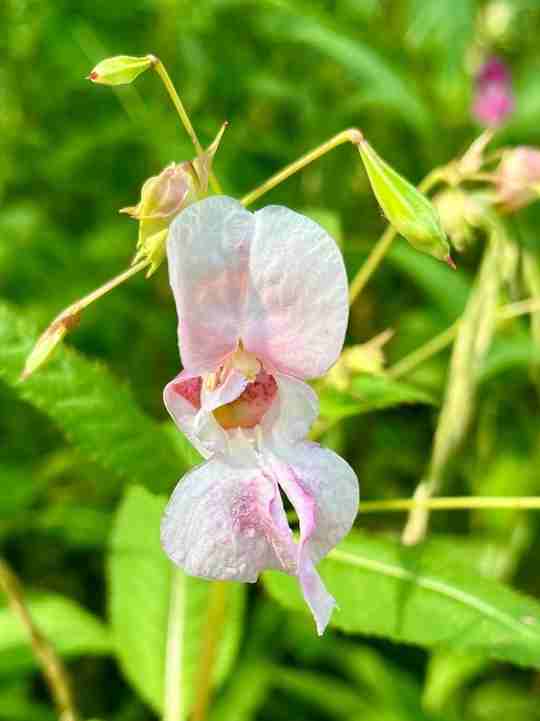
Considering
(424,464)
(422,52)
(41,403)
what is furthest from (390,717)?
(422,52)

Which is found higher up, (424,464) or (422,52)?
(422,52)

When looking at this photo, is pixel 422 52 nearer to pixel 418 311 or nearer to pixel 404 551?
pixel 418 311

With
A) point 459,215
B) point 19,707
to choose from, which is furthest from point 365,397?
point 19,707

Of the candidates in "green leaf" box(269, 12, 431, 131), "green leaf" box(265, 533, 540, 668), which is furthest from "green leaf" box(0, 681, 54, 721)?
"green leaf" box(269, 12, 431, 131)

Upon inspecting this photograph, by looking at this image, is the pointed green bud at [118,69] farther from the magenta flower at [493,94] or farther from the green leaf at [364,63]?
the magenta flower at [493,94]

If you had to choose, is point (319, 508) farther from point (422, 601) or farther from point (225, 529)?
point (422, 601)

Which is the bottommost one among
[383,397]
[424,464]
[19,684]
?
[424,464]
